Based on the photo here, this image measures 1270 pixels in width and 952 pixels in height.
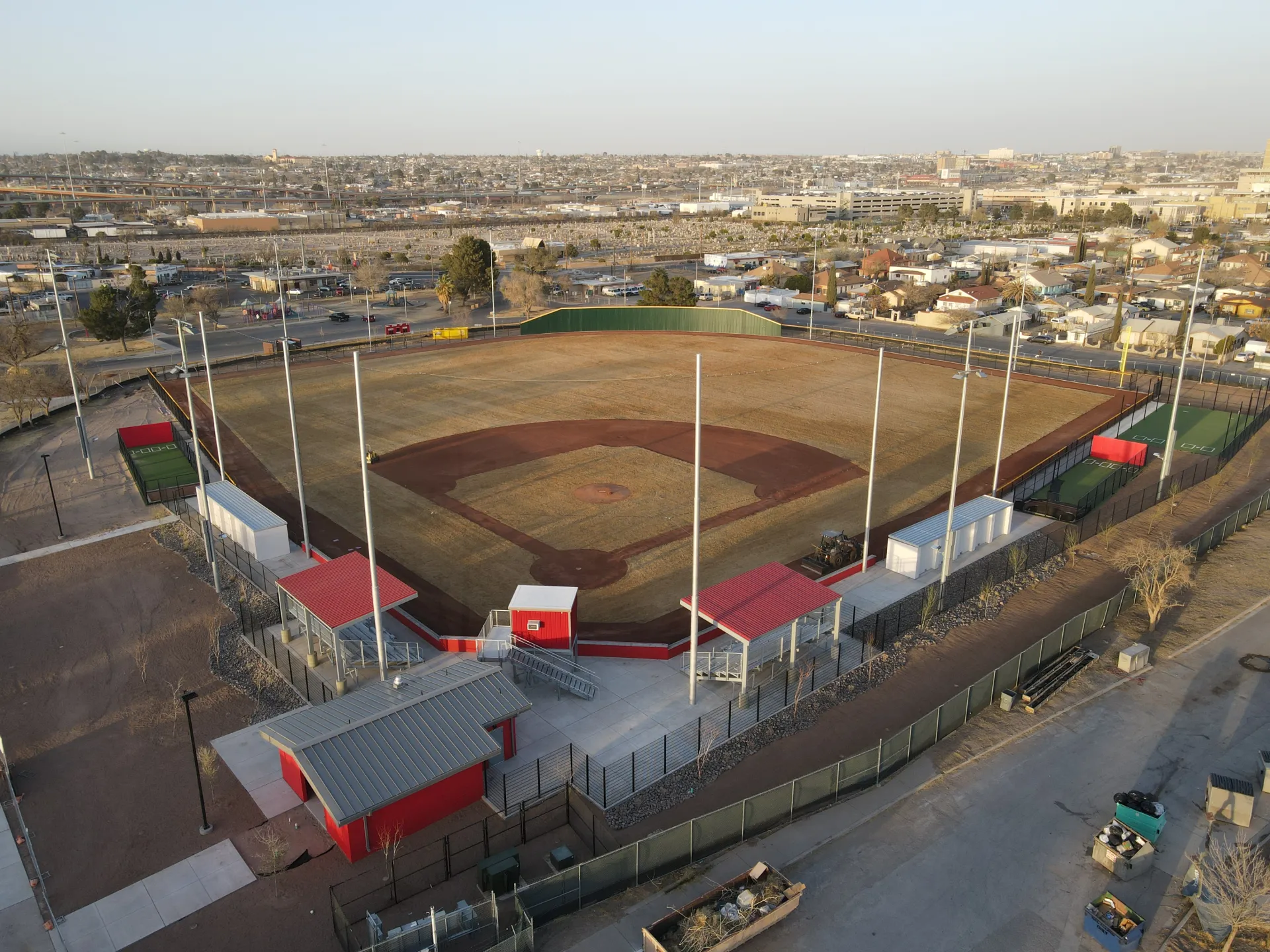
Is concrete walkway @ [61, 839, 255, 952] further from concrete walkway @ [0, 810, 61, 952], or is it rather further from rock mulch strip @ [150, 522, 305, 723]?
rock mulch strip @ [150, 522, 305, 723]

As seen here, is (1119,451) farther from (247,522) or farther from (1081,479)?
(247,522)

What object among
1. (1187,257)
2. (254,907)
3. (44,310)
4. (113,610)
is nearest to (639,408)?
(113,610)

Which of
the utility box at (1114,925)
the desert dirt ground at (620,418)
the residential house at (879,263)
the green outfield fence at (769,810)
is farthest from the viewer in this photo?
the residential house at (879,263)

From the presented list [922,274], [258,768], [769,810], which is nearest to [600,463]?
[258,768]

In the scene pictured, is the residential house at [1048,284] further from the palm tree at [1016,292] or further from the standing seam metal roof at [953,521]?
the standing seam metal roof at [953,521]

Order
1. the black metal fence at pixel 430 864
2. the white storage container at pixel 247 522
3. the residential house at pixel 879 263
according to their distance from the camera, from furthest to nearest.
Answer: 1. the residential house at pixel 879 263
2. the white storage container at pixel 247 522
3. the black metal fence at pixel 430 864

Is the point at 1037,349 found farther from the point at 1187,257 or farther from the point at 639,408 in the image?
the point at 1187,257

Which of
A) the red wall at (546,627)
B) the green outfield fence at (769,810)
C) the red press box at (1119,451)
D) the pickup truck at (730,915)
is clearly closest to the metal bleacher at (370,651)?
the red wall at (546,627)
